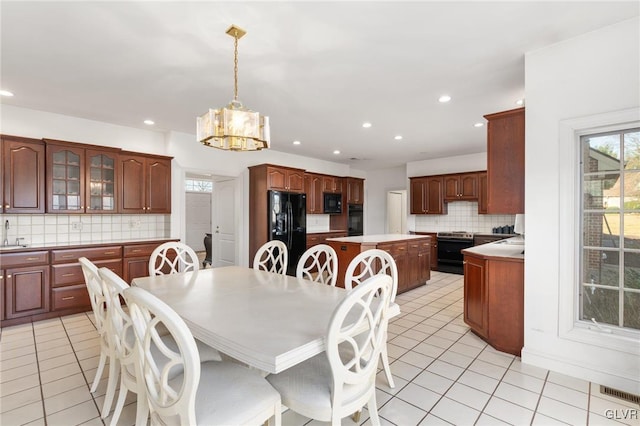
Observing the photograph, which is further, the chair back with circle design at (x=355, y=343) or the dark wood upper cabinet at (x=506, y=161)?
the dark wood upper cabinet at (x=506, y=161)

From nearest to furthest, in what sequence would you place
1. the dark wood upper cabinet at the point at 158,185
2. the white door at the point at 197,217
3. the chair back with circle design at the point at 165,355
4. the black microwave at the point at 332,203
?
1. the chair back with circle design at the point at 165,355
2. the dark wood upper cabinet at the point at 158,185
3. the black microwave at the point at 332,203
4. the white door at the point at 197,217

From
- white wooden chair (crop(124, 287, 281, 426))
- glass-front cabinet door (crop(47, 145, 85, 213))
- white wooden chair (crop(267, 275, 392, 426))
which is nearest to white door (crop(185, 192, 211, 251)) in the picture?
glass-front cabinet door (crop(47, 145, 85, 213))

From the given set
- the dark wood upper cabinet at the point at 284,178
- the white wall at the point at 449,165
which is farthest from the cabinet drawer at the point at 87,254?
the white wall at the point at 449,165

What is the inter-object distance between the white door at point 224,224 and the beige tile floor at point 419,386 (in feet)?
9.31

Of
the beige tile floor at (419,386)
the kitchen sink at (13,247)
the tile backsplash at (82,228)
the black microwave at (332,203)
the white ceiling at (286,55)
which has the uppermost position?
the white ceiling at (286,55)

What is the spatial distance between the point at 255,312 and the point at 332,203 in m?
5.62

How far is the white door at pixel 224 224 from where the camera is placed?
5.89m

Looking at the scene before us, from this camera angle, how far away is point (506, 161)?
2.76 metres

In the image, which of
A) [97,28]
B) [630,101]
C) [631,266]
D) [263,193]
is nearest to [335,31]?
[97,28]

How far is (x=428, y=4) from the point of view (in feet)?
6.21

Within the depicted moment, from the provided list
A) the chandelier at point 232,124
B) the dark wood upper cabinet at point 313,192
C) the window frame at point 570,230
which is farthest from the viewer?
the dark wood upper cabinet at point 313,192

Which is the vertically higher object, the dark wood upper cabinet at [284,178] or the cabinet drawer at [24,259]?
the dark wood upper cabinet at [284,178]

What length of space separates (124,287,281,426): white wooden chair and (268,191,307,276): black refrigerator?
3.95 meters

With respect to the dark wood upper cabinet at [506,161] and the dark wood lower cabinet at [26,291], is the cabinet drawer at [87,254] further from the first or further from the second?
the dark wood upper cabinet at [506,161]
